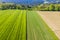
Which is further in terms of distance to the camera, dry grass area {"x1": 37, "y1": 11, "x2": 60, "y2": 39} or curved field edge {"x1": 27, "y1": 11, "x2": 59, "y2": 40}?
→ dry grass area {"x1": 37, "y1": 11, "x2": 60, "y2": 39}

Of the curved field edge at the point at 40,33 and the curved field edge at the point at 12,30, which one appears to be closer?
the curved field edge at the point at 12,30

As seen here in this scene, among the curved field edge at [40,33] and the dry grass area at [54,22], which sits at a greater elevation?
the curved field edge at [40,33]

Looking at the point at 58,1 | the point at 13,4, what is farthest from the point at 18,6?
the point at 58,1

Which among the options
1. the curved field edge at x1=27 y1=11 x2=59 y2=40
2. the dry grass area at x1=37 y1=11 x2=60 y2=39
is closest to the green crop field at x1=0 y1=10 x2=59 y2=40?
the curved field edge at x1=27 y1=11 x2=59 y2=40

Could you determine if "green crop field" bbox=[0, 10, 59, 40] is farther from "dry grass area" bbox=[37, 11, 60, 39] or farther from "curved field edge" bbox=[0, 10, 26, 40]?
"dry grass area" bbox=[37, 11, 60, 39]

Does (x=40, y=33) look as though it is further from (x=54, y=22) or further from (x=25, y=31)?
(x=54, y=22)

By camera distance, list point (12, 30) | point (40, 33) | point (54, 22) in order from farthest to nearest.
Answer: point (54, 22), point (12, 30), point (40, 33)

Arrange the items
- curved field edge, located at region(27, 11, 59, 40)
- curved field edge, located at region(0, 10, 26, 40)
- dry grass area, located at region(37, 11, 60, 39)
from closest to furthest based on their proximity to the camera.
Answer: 1. curved field edge, located at region(0, 10, 26, 40)
2. curved field edge, located at region(27, 11, 59, 40)
3. dry grass area, located at region(37, 11, 60, 39)

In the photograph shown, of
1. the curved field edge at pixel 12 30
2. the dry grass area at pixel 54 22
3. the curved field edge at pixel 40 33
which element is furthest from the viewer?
the dry grass area at pixel 54 22

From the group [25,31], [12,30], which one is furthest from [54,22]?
[12,30]

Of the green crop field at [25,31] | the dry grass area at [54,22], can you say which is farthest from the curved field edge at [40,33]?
the dry grass area at [54,22]

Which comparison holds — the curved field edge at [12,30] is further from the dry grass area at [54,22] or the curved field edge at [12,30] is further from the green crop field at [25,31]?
the dry grass area at [54,22]

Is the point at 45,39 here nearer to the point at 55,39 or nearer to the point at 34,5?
the point at 55,39
